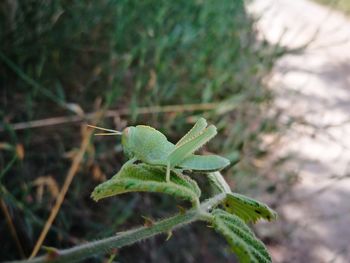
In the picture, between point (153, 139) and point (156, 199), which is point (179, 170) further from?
point (156, 199)

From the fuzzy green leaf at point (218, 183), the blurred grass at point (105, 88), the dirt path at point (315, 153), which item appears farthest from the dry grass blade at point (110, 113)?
the fuzzy green leaf at point (218, 183)

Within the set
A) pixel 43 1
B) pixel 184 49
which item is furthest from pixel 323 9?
pixel 43 1

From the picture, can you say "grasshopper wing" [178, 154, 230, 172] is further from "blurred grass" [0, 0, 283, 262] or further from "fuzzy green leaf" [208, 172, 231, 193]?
"blurred grass" [0, 0, 283, 262]

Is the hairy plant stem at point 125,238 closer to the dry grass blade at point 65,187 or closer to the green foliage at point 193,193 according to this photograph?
the green foliage at point 193,193

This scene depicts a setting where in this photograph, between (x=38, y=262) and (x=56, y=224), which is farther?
(x=56, y=224)

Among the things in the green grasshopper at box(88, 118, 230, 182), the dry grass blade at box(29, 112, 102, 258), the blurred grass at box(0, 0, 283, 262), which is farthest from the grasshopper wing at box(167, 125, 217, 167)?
the blurred grass at box(0, 0, 283, 262)
